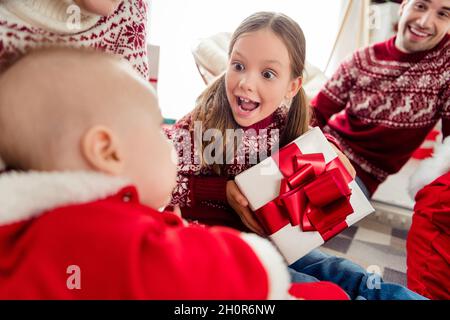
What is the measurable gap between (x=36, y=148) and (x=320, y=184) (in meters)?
0.52

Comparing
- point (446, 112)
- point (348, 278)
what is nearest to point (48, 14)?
point (348, 278)

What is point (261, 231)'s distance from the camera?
74 centimetres

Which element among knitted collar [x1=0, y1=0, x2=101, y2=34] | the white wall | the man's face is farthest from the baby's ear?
the man's face

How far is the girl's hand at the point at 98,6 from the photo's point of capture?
0.74 metres

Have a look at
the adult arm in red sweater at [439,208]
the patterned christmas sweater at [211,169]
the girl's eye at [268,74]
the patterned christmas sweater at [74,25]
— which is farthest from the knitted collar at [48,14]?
the adult arm in red sweater at [439,208]

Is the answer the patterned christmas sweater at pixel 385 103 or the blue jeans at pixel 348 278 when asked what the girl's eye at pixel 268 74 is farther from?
the patterned christmas sweater at pixel 385 103

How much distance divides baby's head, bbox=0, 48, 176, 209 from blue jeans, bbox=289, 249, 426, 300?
0.41 meters

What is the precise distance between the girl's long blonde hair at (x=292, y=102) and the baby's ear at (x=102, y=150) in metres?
0.35

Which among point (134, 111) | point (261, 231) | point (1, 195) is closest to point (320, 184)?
point (261, 231)

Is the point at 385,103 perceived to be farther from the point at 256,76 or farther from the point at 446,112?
the point at 256,76

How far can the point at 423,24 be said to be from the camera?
1.08 metres

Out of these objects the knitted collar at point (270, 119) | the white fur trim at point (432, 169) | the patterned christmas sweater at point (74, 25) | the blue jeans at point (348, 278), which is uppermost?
the patterned christmas sweater at point (74, 25)

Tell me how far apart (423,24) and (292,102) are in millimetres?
641
